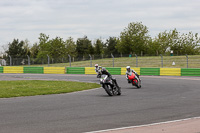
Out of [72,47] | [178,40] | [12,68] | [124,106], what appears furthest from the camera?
[72,47]

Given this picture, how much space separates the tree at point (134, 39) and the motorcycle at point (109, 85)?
61.0 metres

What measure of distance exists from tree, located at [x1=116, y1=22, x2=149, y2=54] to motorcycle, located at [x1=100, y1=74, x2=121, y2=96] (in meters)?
61.0

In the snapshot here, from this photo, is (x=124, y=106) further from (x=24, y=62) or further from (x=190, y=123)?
(x=24, y=62)

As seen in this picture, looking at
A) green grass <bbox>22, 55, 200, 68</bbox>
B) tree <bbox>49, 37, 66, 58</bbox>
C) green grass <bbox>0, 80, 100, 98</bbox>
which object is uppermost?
tree <bbox>49, 37, 66, 58</bbox>

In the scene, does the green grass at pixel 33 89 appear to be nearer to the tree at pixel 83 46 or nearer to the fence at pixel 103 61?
the fence at pixel 103 61

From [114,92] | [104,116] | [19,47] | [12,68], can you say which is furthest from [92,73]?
[19,47]

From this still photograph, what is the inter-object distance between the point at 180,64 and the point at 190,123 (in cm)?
3347

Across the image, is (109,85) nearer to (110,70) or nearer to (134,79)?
(134,79)

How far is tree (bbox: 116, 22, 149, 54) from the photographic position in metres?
75.4

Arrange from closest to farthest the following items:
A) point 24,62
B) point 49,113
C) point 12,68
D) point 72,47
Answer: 1. point 49,113
2. point 12,68
3. point 24,62
4. point 72,47

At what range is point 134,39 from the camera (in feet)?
249

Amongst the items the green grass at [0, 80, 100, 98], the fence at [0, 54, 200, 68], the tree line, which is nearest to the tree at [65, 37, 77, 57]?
the tree line

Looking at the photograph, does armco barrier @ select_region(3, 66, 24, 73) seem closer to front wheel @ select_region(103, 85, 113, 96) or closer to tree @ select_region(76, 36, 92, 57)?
front wheel @ select_region(103, 85, 113, 96)

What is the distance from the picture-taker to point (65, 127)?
6914 millimetres
